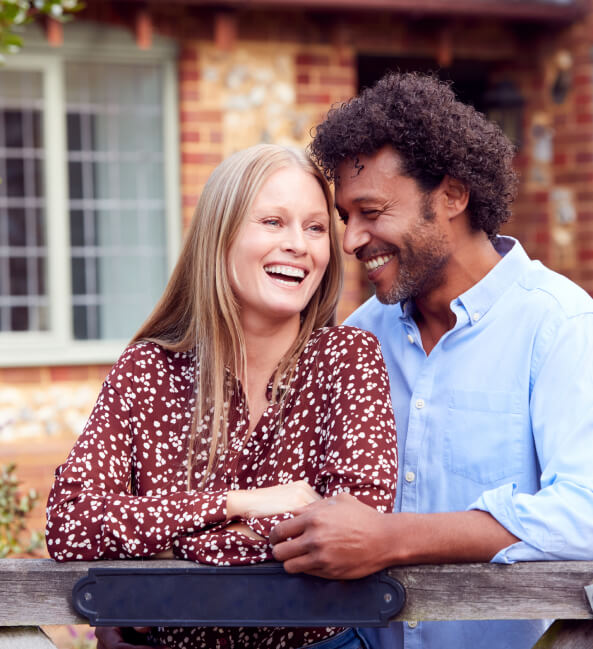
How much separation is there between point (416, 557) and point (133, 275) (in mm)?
5065

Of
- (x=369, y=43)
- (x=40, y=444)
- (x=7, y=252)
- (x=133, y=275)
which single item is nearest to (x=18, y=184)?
(x=7, y=252)

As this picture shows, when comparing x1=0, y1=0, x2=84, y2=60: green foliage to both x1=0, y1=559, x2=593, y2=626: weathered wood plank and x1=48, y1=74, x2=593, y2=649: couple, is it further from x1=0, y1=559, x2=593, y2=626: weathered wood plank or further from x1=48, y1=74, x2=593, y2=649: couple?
x1=0, y1=559, x2=593, y2=626: weathered wood plank

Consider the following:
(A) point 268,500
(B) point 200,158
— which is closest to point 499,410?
(A) point 268,500

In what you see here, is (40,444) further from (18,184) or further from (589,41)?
(589,41)

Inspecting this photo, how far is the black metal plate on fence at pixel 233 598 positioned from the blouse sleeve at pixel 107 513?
0.61 ft

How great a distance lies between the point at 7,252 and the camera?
A: 629cm

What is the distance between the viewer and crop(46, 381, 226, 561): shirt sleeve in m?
1.88

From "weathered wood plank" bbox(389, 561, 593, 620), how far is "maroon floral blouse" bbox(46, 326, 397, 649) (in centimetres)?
26

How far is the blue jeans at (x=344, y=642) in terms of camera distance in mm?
2072

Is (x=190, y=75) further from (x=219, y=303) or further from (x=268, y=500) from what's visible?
(x=268, y=500)

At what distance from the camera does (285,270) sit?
224cm

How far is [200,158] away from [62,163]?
2.83 ft

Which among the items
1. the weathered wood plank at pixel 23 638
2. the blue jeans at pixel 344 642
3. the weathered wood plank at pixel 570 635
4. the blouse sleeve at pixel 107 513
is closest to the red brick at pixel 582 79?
the blue jeans at pixel 344 642

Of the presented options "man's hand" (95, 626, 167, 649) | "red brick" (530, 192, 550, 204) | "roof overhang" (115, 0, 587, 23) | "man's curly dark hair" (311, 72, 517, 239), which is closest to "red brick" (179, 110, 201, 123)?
"roof overhang" (115, 0, 587, 23)
